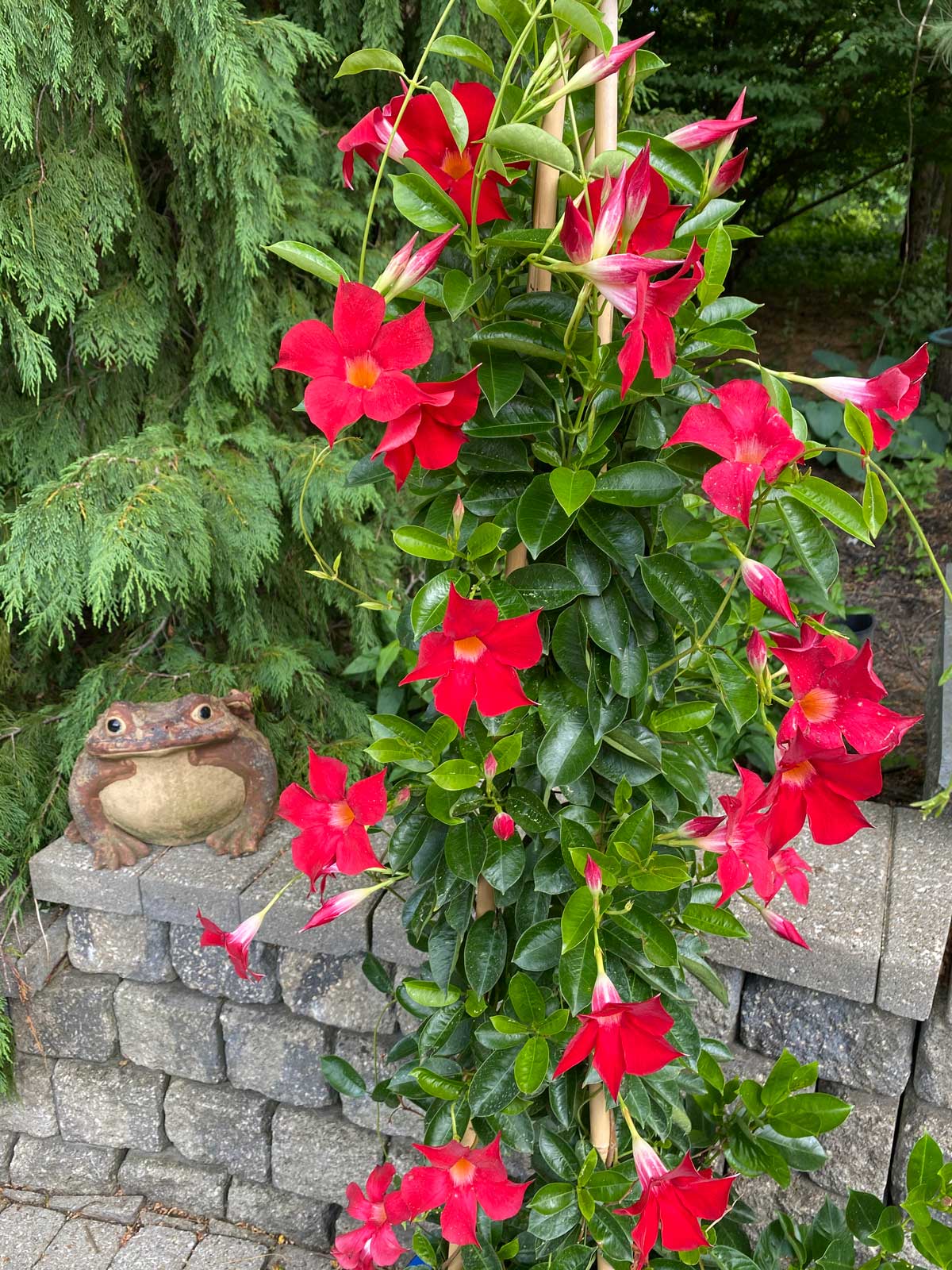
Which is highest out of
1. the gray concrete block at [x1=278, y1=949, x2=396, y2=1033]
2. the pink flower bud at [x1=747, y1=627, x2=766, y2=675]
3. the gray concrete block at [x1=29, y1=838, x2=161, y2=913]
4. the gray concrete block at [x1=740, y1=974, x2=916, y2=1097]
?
the pink flower bud at [x1=747, y1=627, x2=766, y2=675]

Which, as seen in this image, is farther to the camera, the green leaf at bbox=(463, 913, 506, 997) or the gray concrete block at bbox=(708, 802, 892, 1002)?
the gray concrete block at bbox=(708, 802, 892, 1002)

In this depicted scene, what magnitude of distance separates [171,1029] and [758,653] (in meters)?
1.64

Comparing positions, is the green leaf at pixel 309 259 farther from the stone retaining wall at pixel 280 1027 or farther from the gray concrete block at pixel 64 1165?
the gray concrete block at pixel 64 1165

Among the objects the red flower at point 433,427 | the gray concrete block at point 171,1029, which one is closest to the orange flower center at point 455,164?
the red flower at point 433,427

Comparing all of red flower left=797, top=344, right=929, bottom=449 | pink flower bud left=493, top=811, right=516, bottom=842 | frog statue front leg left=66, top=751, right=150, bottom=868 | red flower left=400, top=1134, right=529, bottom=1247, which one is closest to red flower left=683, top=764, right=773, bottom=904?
pink flower bud left=493, top=811, right=516, bottom=842

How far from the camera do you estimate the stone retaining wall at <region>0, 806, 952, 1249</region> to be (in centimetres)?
153

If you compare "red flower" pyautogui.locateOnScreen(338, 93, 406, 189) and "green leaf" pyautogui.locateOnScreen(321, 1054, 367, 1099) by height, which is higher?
"red flower" pyautogui.locateOnScreen(338, 93, 406, 189)

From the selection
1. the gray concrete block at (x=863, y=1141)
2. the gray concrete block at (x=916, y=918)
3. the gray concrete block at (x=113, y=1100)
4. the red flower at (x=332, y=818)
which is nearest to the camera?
the red flower at (x=332, y=818)

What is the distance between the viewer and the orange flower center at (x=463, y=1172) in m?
1.09

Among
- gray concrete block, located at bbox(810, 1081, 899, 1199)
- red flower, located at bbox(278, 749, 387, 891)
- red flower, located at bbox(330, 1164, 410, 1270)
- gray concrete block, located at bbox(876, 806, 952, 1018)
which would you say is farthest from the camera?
gray concrete block, located at bbox(810, 1081, 899, 1199)

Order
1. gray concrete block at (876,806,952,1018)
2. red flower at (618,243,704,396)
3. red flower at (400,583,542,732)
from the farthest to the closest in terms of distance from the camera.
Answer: gray concrete block at (876,806,952,1018)
red flower at (400,583,542,732)
red flower at (618,243,704,396)

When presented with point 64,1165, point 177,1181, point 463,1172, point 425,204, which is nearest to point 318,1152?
point 177,1181

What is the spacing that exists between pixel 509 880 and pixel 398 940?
81 cm

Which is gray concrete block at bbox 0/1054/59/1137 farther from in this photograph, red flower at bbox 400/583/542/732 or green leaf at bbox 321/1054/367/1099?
red flower at bbox 400/583/542/732
